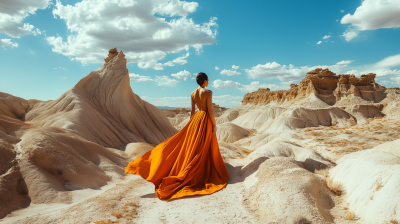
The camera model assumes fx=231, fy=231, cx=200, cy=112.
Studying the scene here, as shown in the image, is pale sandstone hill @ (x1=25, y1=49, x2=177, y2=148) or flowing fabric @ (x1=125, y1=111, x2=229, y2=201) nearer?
flowing fabric @ (x1=125, y1=111, x2=229, y2=201)

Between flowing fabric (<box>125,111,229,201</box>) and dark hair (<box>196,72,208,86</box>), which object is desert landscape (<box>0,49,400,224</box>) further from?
dark hair (<box>196,72,208,86</box>)

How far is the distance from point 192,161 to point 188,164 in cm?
10

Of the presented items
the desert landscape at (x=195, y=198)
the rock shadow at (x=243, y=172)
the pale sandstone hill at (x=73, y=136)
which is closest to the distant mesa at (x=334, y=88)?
the pale sandstone hill at (x=73, y=136)

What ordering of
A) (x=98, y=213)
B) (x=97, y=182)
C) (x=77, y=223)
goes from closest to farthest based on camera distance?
(x=77, y=223) < (x=98, y=213) < (x=97, y=182)

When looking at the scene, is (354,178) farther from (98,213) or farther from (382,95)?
(382,95)

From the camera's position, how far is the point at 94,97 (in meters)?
16.1

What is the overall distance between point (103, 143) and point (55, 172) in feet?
21.4

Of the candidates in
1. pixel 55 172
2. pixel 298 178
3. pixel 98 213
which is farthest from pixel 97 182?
pixel 298 178

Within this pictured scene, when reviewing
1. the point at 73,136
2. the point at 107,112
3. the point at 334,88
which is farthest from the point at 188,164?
the point at 334,88

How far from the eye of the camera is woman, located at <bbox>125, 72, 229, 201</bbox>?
4559 mm

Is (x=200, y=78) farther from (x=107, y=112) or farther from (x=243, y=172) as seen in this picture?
(x=107, y=112)

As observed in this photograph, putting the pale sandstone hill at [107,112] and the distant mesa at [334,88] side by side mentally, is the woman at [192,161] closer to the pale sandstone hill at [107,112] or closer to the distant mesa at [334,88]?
the pale sandstone hill at [107,112]

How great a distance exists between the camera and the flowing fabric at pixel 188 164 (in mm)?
4551

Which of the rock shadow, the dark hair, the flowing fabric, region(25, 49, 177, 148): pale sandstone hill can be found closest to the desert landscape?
the rock shadow
